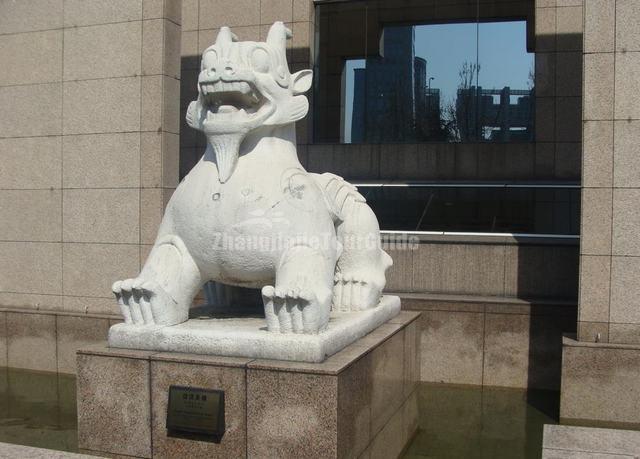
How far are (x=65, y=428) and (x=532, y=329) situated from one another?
15.3 ft

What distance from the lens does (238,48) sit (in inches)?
187

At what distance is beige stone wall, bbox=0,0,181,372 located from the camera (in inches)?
317

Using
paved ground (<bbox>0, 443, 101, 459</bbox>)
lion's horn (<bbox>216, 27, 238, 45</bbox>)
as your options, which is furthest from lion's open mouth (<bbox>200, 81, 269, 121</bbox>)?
paved ground (<bbox>0, 443, 101, 459</bbox>)

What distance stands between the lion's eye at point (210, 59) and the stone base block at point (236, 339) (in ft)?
5.60

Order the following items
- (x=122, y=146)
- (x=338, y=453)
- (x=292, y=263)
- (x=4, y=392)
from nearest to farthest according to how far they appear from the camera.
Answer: (x=338, y=453) < (x=292, y=263) < (x=4, y=392) < (x=122, y=146)

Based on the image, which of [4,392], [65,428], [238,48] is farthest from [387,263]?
[4,392]

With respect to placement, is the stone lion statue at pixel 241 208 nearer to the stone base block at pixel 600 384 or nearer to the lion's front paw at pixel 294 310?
the lion's front paw at pixel 294 310

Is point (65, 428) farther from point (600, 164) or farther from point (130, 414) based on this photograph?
point (600, 164)

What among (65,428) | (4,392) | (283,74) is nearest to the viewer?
(283,74)

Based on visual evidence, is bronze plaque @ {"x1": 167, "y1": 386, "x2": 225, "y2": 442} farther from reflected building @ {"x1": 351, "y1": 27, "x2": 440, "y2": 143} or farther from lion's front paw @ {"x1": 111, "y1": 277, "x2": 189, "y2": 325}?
reflected building @ {"x1": 351, "y1": 27, "x2": 440, "y2": 143}

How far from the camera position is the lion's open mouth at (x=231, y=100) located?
4.71 meters

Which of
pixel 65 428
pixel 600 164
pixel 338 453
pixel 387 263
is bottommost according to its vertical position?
pixel 65 428

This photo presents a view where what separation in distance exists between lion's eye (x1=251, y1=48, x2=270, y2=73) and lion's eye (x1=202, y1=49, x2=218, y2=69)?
0.24 metres

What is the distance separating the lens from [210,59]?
4.74m
